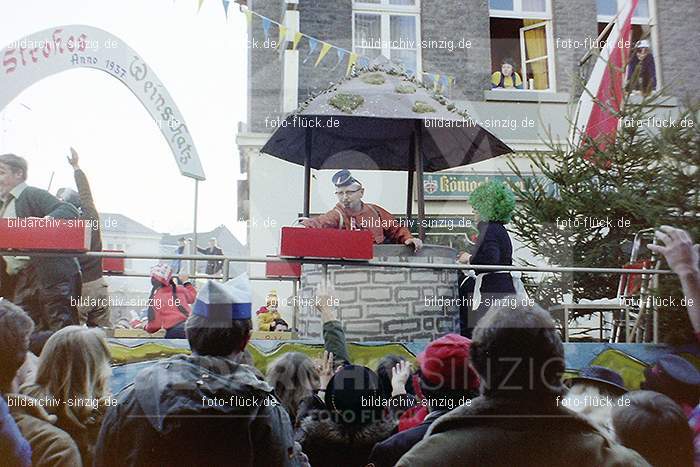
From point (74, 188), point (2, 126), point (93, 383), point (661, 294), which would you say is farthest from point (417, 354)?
point (2, 126)

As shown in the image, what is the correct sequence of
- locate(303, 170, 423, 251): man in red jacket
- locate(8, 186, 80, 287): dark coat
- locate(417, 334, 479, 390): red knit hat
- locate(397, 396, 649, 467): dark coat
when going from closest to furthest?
1. locate(397, 396, 649, 467): dark coat
2. locate(417, 334, 479, 390): red knit hat
3. locate(8, 186, 80, 287): dark coat
4. locate(303, 170, 423, 251): man in red jacket

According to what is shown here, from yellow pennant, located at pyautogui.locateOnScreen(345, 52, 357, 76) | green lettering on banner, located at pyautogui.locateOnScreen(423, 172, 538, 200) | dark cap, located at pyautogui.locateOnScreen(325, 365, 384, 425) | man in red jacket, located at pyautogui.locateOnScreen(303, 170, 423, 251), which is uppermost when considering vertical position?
yellow pennant, located at pyautogui.locateOnScreen(345, 52, 357, 76)

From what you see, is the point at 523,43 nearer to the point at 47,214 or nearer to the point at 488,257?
the point at 488,257

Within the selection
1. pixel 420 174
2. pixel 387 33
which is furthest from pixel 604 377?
pixel 387 33

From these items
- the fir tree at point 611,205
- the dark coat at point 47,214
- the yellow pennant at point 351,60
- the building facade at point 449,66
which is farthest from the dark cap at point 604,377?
the dark coat at point 47,214

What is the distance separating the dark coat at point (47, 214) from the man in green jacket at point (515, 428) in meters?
1.24

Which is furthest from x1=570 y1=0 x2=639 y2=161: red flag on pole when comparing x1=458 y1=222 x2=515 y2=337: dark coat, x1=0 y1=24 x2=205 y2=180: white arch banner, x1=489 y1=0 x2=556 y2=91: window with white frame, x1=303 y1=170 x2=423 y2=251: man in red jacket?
x1=0 y1=24 x2=205 y2=180: white arch banner

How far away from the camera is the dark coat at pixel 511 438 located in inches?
79.5

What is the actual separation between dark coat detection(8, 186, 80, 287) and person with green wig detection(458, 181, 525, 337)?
1.31 metres

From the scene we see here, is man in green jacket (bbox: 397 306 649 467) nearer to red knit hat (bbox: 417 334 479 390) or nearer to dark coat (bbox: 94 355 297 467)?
red knit hat (bbox: 417 334 479 390)

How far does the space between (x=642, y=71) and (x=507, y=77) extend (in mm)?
497

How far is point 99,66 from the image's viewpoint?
243 cm

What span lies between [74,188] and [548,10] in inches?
71.7

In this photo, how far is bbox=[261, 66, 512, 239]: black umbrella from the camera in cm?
244
